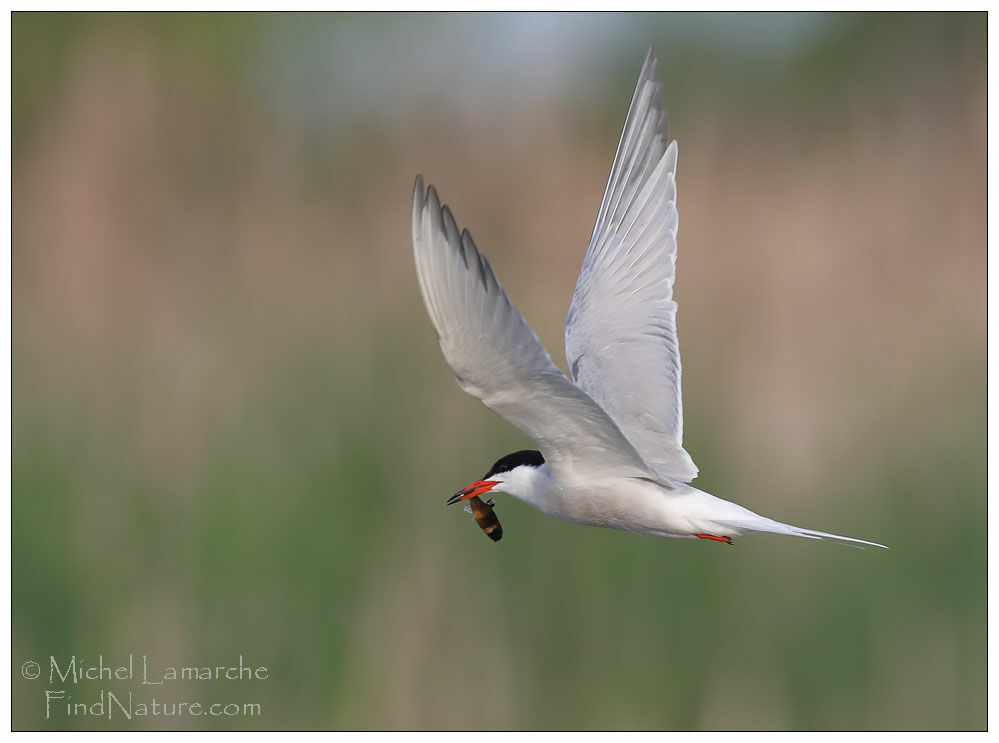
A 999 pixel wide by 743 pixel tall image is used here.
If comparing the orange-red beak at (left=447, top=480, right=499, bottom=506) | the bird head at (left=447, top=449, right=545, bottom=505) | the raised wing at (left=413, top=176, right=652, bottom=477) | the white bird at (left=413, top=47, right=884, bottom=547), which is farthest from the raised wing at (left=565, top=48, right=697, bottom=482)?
the raised wing at (left=413, top=176, right=652, bottom=477)

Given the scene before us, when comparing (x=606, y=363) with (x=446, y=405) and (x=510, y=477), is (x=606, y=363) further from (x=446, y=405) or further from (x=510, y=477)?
(x=446, y=405)

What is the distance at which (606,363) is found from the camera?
2822 millimetres

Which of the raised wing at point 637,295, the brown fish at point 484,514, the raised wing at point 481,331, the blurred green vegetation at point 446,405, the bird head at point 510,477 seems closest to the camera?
the raised wing at point 481,331

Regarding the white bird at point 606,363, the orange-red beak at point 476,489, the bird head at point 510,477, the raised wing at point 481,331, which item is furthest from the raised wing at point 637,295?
the raised wing at point 481,331

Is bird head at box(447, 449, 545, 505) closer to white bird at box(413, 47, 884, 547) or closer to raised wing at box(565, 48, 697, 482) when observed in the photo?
white bird at box(413, 47, 884, 547)

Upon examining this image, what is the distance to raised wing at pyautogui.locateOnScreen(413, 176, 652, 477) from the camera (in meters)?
1.79

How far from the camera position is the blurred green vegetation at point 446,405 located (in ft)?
10.4

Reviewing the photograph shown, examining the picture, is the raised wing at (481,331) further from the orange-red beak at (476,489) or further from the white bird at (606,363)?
the orange-red beak at (476,489)

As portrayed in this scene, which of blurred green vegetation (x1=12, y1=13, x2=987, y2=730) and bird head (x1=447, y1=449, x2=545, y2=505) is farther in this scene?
blurred green vegetation (x1=12, y1=13, x2=987, y2=730)

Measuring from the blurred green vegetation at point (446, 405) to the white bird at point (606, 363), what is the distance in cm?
75

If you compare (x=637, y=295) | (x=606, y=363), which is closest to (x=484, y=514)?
(x=606, y=363)

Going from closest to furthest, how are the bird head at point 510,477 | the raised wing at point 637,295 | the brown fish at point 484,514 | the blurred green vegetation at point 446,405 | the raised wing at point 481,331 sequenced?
the raised wing at point 481,331, the bird head at point 510,477, the raised wing at point 637,295, the brown fish at point 484,514, the blurred green vegetation at point 446,405

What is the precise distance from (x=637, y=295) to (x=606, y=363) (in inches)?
8.7

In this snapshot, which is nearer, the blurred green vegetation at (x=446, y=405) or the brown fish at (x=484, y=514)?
the brown fish at (x=484, y=514)
